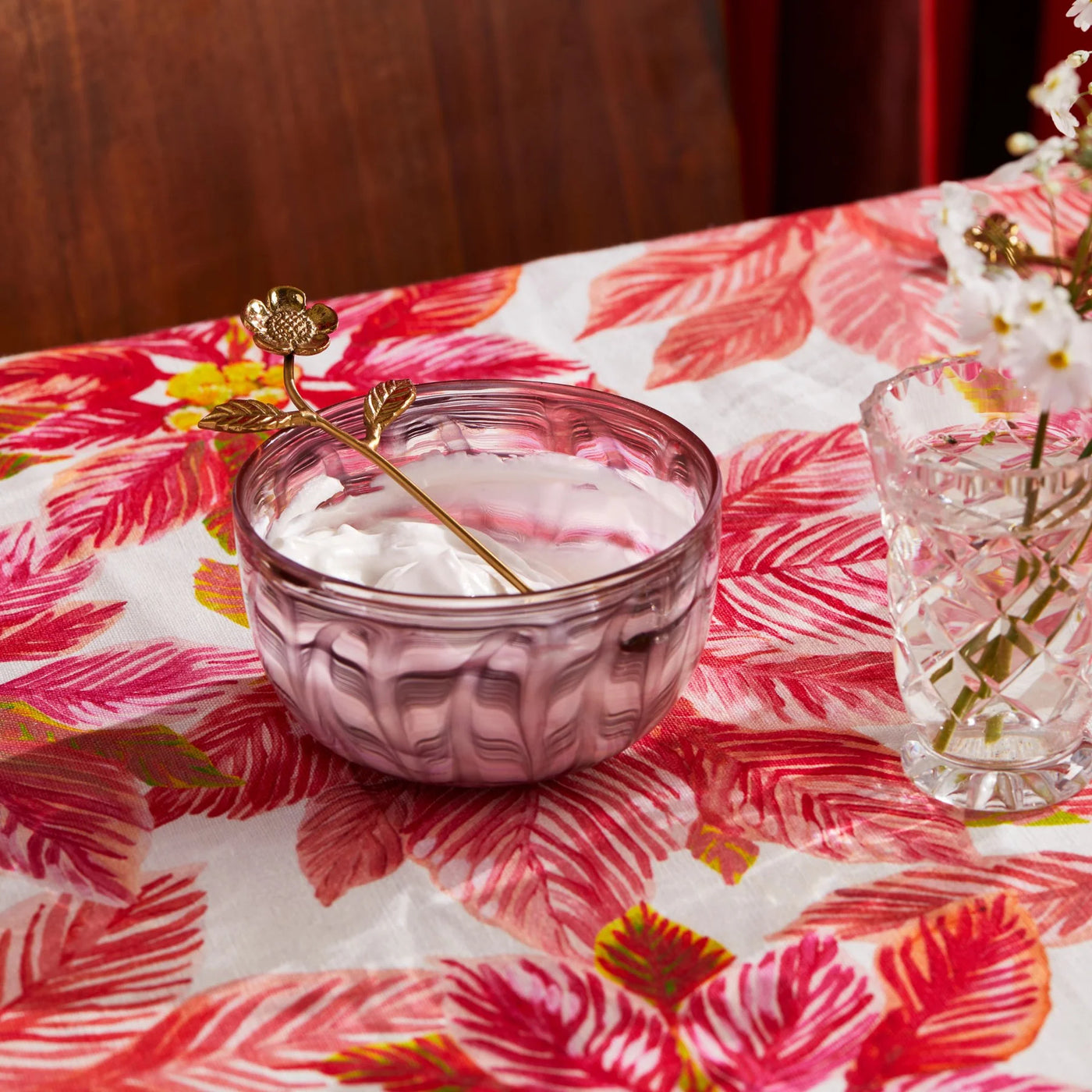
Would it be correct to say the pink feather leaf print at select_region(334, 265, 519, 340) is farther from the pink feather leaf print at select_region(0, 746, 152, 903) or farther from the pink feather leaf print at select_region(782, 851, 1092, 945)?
the pink feather leaf print at select_region(782, 851, 1092, 945)

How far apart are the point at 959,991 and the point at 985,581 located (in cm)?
12

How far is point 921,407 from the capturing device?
470 millimetres

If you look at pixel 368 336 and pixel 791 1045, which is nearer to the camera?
pixel 791 1045

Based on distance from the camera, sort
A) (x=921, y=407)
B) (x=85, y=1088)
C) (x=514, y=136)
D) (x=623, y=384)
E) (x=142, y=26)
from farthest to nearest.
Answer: (x=514, y=136), (x=142, y=26), (x=623, y=384), (x=921, y=407), (x=85, y=1088)

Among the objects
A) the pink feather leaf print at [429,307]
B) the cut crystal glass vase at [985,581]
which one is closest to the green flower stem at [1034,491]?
the cut crystal glass vase at [985,581]

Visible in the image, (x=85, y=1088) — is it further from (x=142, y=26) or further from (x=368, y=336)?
(x=142, y=26)

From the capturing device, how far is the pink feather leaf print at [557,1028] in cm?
37

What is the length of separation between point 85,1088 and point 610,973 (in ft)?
0.48

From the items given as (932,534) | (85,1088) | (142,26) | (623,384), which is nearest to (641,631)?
(932,534)

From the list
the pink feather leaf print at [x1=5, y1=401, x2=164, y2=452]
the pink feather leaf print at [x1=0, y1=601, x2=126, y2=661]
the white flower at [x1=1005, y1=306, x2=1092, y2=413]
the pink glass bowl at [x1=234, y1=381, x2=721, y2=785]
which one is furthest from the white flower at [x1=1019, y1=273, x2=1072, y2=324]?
the pink feather leaf print at [x1=5, y1=401, x2=164, y2=452]

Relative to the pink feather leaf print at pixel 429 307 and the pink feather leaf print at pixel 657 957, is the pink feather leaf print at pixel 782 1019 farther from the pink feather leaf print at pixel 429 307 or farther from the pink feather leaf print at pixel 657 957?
the pink feather leaf print at pixel 429 307

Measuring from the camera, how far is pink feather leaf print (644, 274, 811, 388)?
2.45 ft

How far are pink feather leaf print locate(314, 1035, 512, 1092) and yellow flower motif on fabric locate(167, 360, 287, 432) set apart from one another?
413 millimetres

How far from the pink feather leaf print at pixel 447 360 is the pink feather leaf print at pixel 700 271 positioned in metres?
0.04
